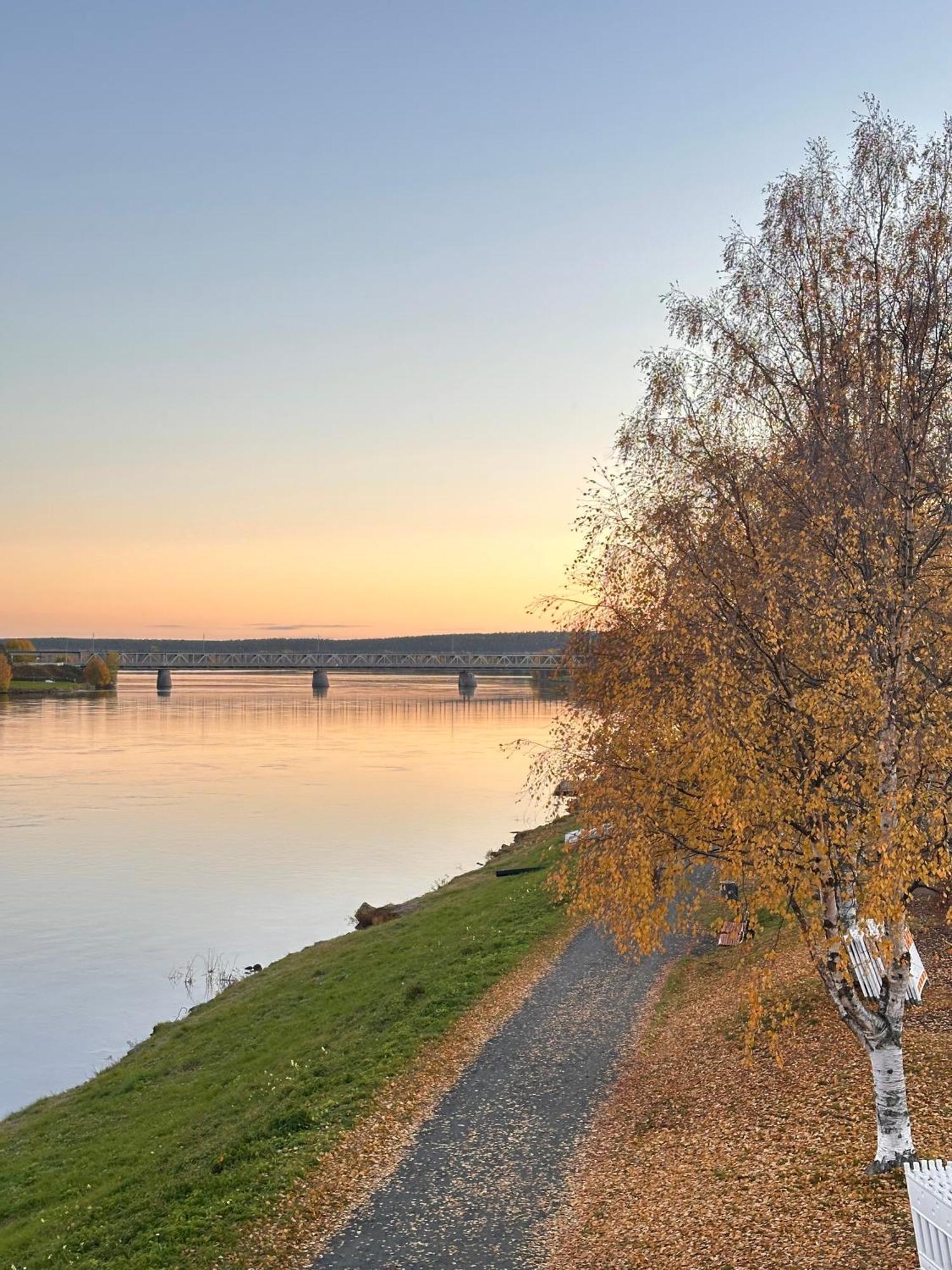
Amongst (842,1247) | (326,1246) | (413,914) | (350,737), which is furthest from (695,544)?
(350,737)

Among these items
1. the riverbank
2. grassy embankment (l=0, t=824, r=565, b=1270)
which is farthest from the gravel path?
the riverbank

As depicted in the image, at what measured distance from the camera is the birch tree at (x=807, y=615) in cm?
1255

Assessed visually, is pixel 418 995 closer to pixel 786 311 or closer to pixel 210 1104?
pixel 210 1104

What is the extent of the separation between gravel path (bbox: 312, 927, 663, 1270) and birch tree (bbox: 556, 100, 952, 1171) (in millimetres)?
3495

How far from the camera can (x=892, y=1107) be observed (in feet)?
40.7

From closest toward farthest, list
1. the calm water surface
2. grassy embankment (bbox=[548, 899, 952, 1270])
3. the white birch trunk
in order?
grassy embankment (bbox=[548, 899, 952, 1270]), the white birch trunk, the calm water surface

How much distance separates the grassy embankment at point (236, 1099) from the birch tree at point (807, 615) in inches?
260

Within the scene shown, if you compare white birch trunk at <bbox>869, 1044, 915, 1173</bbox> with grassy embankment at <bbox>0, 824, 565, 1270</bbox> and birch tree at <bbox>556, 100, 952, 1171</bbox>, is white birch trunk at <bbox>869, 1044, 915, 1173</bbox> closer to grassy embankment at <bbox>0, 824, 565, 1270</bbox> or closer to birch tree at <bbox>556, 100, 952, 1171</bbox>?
birch tree at <bbox>556, 100, 952, 1171</bbox>

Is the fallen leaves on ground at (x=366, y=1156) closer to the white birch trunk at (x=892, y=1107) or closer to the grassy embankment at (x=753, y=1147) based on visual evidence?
the grassy embankment at (x=753, y=1147)

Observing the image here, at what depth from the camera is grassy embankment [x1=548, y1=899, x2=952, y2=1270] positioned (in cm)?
1192

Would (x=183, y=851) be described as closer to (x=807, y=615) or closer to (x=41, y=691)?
(x=807, y=615)

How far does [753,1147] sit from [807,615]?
7.34 meters

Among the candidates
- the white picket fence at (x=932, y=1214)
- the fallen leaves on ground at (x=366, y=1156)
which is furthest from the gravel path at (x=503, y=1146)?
the white picket fence at (x=932, y=1214)

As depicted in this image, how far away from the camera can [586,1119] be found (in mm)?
16547
